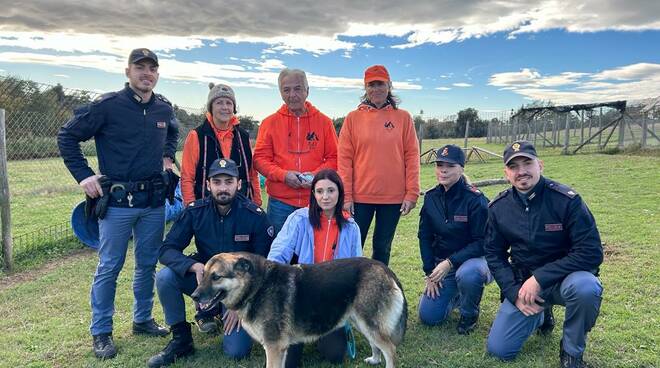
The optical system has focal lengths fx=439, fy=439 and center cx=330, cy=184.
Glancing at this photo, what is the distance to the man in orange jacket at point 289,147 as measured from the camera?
16.7ft

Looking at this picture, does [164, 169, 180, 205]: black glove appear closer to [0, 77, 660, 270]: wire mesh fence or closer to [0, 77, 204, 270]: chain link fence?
[0, 77, 660, 270]: wire mesh fence

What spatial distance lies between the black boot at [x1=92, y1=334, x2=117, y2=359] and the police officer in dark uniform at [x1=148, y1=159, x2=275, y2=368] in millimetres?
554

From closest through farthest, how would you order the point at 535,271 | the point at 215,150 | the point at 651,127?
the point at 535,271 < the point at 215,150 < the point at 651,127

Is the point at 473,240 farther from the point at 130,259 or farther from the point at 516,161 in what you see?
the point at 130,259

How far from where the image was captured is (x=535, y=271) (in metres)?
4.09

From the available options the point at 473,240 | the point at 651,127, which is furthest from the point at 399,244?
the point at 651,127

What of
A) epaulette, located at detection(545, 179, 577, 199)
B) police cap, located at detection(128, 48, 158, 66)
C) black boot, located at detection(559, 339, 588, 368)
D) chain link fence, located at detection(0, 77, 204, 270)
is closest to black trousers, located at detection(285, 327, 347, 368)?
black boot, located at detection(559, 339, 588, 368)

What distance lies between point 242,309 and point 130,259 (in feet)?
16.7

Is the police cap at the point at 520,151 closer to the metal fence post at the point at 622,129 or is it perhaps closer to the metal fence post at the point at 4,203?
the metal fence post at the point at 4,203

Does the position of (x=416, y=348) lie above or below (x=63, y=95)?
below

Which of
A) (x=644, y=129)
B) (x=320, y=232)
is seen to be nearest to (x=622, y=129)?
(x=644, y=129)

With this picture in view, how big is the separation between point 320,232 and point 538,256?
7.02 ft

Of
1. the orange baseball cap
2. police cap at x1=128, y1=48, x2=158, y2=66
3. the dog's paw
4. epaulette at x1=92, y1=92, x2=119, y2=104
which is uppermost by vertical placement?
police cap at x1=128, y1=48, x2=158, y2=66

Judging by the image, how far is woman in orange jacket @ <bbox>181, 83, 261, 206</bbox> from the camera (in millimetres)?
4895
